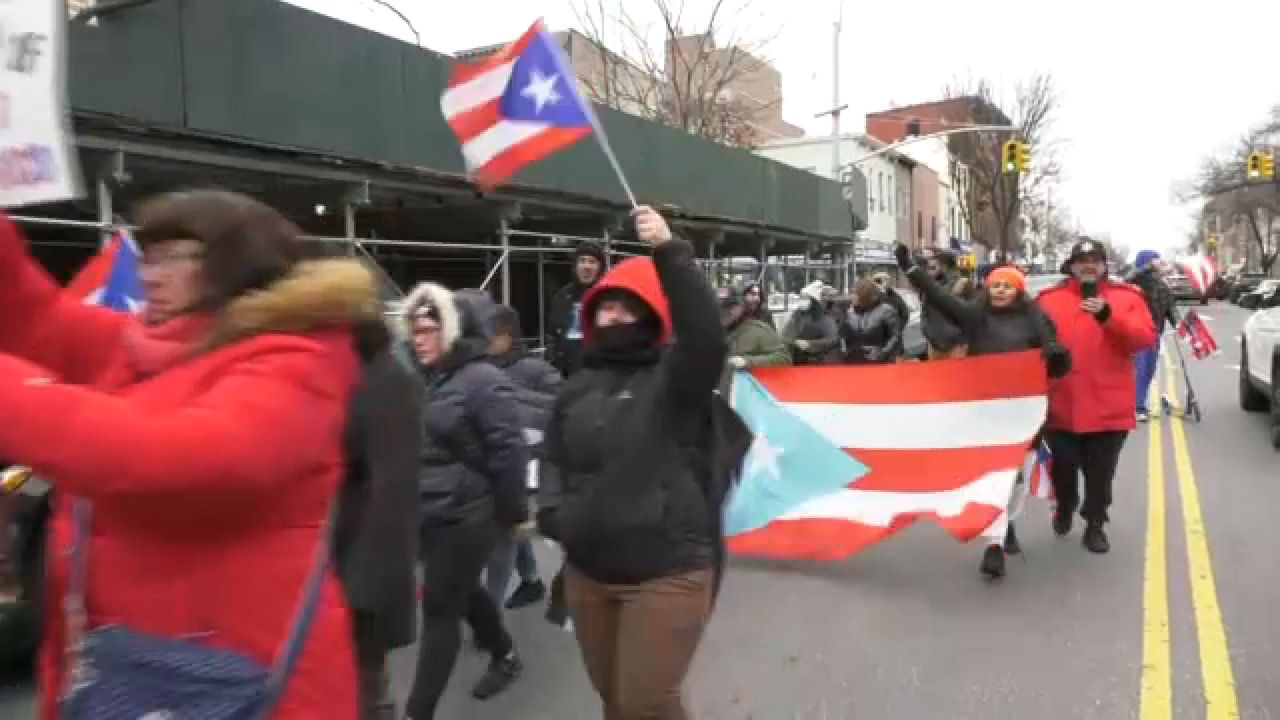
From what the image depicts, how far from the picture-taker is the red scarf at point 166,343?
166cm

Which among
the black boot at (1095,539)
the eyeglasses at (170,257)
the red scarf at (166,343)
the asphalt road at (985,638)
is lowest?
the asphalt road at (985,638)

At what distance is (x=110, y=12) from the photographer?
7.40 metres

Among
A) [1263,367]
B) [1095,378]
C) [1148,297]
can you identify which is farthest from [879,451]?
[1263,367]

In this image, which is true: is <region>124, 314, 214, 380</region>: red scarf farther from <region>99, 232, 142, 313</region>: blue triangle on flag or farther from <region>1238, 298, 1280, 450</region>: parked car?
<region>1238, 298, 1280, 450</region>: parked car

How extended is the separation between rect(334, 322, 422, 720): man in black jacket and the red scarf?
1.79 feet

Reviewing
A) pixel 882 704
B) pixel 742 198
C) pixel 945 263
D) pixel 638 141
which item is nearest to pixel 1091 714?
pixel 882 704

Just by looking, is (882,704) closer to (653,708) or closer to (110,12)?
(653,708)

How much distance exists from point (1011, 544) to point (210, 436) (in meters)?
6.04

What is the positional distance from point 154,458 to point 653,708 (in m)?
1.88

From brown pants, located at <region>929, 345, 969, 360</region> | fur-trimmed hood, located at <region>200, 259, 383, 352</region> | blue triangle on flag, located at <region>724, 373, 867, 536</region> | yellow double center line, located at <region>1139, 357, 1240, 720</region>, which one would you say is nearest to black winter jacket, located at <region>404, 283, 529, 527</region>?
fur-trimmed hood, located at <region>200, 259, 383, 352</region>

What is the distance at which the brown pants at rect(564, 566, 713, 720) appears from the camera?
9.79 ft

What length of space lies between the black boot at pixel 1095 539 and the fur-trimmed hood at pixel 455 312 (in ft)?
14.1

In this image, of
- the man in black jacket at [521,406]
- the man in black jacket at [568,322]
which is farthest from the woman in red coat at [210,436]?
the man in black jacket at [568,322]

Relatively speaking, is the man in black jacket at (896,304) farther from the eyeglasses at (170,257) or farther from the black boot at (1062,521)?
the eyeglasses at (170,257)
